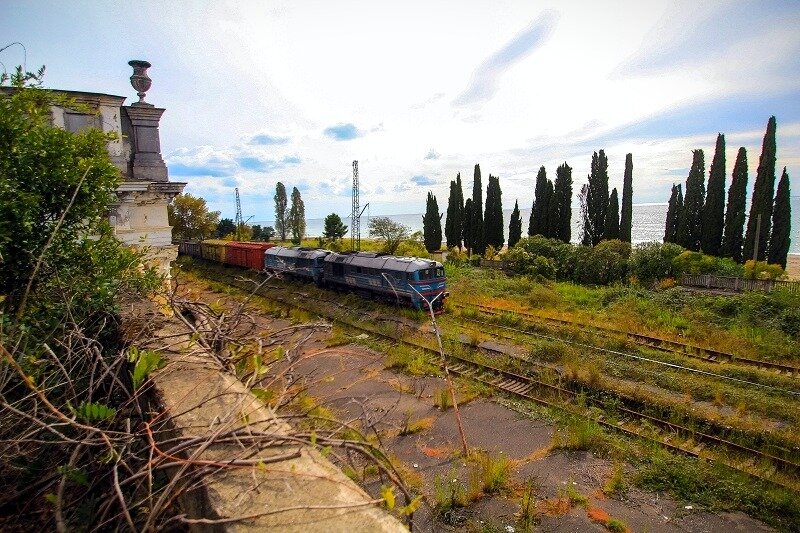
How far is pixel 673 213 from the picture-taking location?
39281 mm

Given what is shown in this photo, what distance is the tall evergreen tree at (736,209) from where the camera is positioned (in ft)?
99.8

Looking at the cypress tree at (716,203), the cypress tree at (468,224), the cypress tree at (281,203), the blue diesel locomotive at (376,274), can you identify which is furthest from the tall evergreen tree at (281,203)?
the cypress tree at (716,203)

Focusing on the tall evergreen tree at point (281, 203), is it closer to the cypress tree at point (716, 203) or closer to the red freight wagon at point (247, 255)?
the red freight wagon at point (247, 255)

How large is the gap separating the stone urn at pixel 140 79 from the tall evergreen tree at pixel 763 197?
3642cm

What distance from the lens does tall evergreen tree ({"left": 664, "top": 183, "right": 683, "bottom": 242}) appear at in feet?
122

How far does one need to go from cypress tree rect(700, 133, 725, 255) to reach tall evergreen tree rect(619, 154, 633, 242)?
5487mm

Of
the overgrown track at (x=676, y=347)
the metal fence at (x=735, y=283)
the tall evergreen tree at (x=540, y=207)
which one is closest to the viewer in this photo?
the overgrown track at (x=676, y=347)

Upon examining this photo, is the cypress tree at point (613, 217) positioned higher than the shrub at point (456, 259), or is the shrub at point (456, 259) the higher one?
the cypress tree at point (613, 217)

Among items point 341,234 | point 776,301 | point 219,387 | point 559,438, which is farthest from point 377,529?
point 341,234

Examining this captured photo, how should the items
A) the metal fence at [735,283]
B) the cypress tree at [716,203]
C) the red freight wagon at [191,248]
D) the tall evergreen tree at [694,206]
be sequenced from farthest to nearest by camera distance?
the red freight wagon at [191,248]
the tall evergreen tree at [694,206]
the cypress tree at [716,203]
the metal fence at [735,283]

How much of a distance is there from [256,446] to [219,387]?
1.08 meters

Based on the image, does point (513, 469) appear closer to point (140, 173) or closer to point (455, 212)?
point (140, 173)

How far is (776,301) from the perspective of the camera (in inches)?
689

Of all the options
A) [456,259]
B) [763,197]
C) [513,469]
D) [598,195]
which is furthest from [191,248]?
[763,197]
